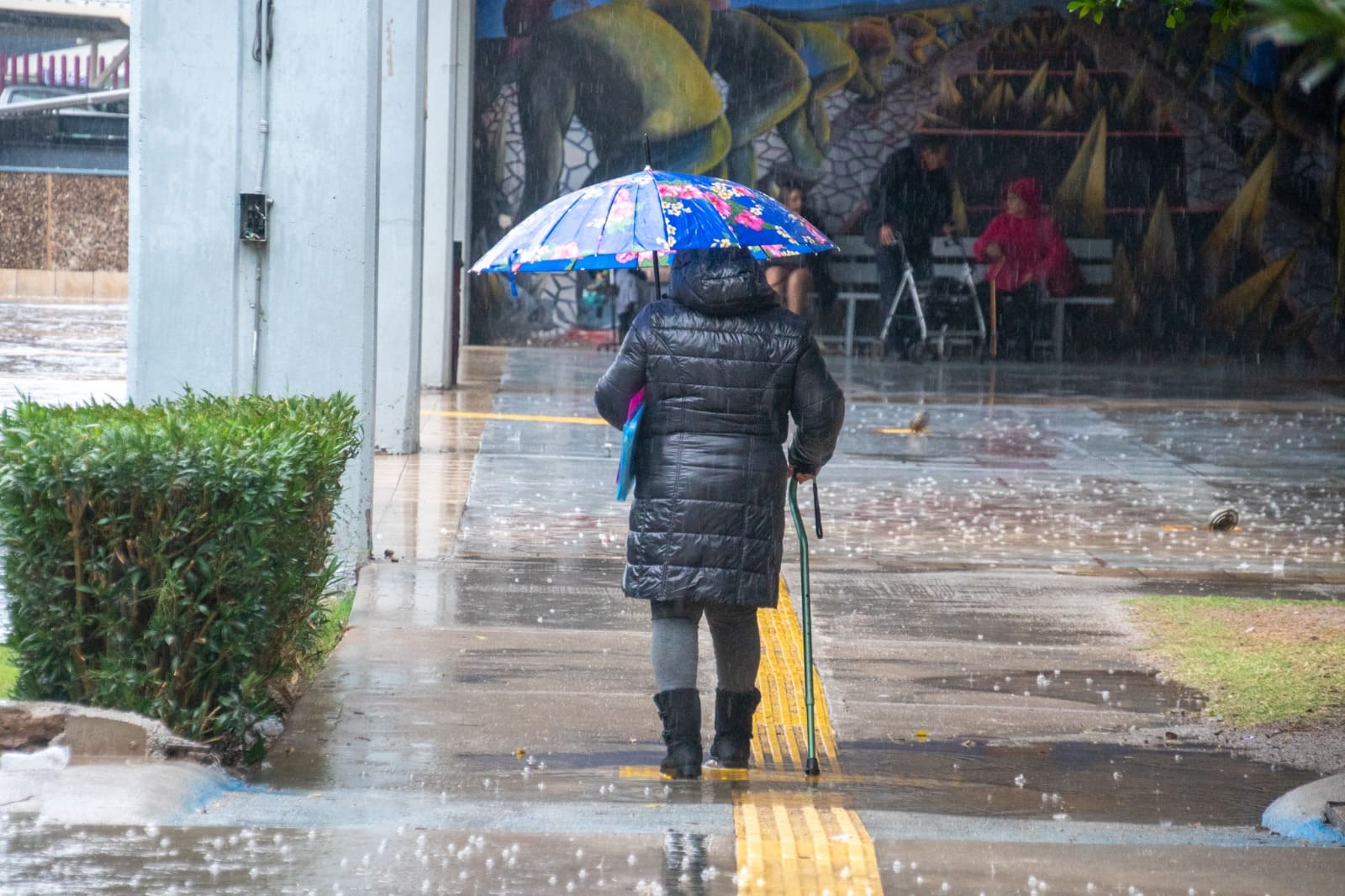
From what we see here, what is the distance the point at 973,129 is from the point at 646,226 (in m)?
18.2

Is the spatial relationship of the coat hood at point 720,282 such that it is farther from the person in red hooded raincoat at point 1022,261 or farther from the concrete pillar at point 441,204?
the person in red hooded raincoat at point 1022,261

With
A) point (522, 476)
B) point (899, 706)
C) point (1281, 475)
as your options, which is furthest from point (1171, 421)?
point (899, 706)

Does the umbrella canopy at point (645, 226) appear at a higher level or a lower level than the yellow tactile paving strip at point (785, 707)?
higher

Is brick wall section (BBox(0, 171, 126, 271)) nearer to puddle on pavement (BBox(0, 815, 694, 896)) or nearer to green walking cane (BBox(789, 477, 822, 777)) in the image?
green walking cane (BBox(789, 477, 822, 777))

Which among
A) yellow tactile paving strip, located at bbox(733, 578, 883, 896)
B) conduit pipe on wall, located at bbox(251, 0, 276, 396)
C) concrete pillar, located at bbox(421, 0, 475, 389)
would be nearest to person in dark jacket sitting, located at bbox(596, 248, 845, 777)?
yellow tactile paving strip, located at bbox(733, 578, 883, 896)

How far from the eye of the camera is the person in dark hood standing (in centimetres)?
2136

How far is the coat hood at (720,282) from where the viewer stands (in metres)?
5.19

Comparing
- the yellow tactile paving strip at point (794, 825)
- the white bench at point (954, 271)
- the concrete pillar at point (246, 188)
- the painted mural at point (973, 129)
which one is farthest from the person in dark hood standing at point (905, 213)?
the yellow tactile paving strip at point (794, 825)

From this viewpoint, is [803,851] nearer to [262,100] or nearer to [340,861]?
[340,861]

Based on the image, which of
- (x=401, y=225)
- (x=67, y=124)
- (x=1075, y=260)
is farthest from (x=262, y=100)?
(x=67, y=124)

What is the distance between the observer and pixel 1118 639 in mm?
7328

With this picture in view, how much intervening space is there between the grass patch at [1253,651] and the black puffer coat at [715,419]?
6.87ft

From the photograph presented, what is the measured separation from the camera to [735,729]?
5.45 metres

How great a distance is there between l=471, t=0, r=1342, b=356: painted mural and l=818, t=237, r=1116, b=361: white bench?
0.67 feet
